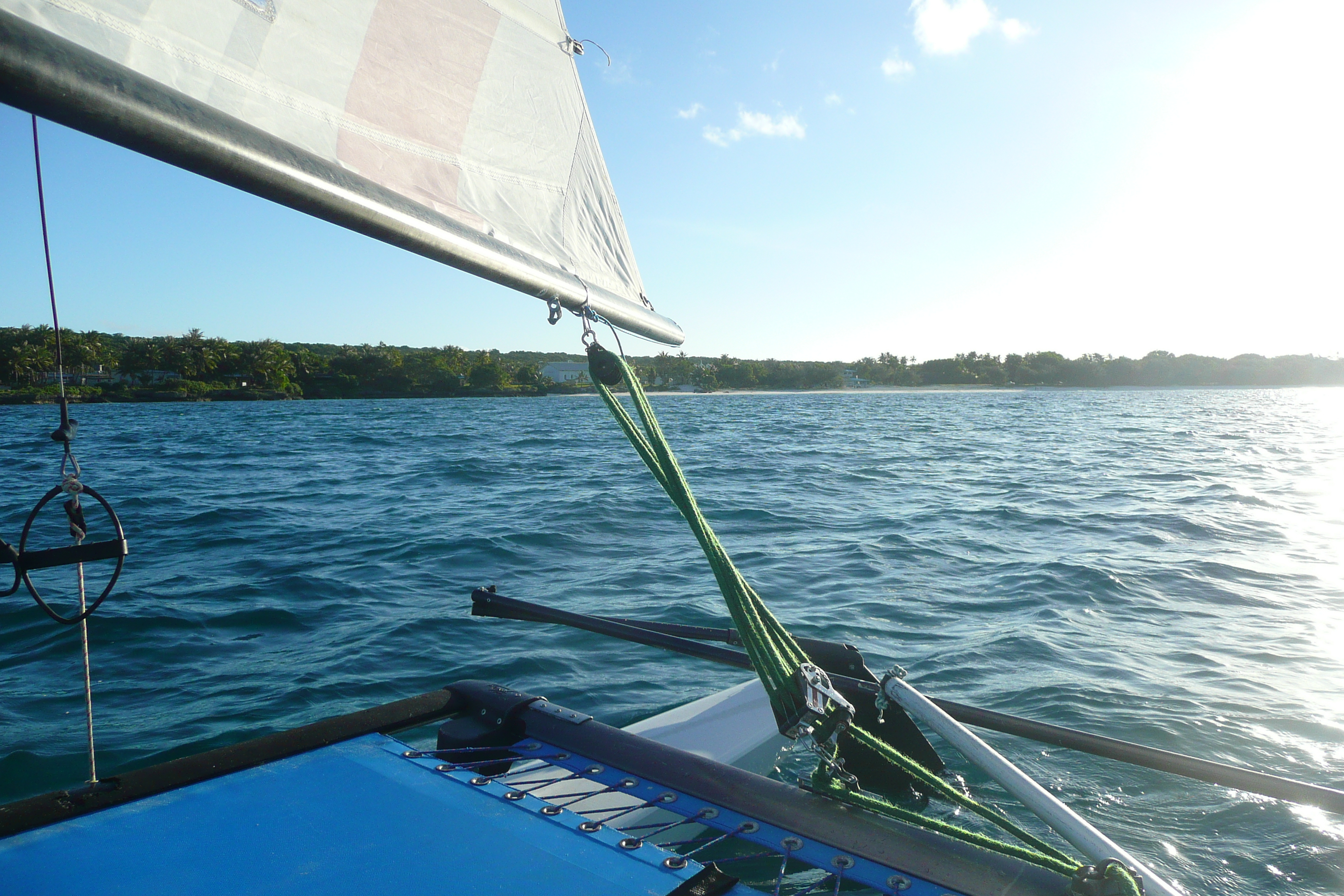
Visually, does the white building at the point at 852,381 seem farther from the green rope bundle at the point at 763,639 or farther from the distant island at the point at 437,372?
the green rope bundle at the point at 763,639

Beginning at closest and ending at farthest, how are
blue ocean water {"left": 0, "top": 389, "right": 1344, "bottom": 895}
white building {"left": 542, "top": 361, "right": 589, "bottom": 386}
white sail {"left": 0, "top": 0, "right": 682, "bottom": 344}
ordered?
white sail {"left": 0, "top": 0, "right": 682, "bottom": 344}, blue ocean water {"left": 0, "top": 389, "right": 1344, "bottom": 895}, white building {"left": 542, "top": 361, "right": 589, "bottom": 386}

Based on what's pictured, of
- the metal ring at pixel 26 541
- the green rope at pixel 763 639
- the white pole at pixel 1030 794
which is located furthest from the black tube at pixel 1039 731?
the metal ring at pixel 26 541

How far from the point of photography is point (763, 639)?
2.18 metres

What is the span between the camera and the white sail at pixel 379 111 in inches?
52.8

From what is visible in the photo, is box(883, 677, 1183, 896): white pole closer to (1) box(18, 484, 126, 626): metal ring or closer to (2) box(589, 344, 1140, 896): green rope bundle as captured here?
(2) box(589, 344, 1140, 896): green rope bundle

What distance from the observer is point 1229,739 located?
4.39 metres

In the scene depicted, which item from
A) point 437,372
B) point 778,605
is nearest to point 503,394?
point 437,372

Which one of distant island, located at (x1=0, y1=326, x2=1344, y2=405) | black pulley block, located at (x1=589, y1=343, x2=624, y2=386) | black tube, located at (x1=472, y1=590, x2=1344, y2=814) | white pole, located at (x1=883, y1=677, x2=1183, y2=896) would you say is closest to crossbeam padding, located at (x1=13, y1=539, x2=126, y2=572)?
black pulley block, located at (x1=589, y1=343, x2=624, y2=386)

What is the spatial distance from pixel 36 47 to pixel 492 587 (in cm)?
303

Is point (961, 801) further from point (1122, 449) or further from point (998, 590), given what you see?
point (1122, 449)

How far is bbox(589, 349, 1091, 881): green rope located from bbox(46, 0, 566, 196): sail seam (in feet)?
2.16

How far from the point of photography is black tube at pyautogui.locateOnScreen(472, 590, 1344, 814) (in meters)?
2.44

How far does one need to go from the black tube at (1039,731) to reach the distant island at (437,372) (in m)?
23.9

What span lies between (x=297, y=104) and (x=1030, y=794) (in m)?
2.54
